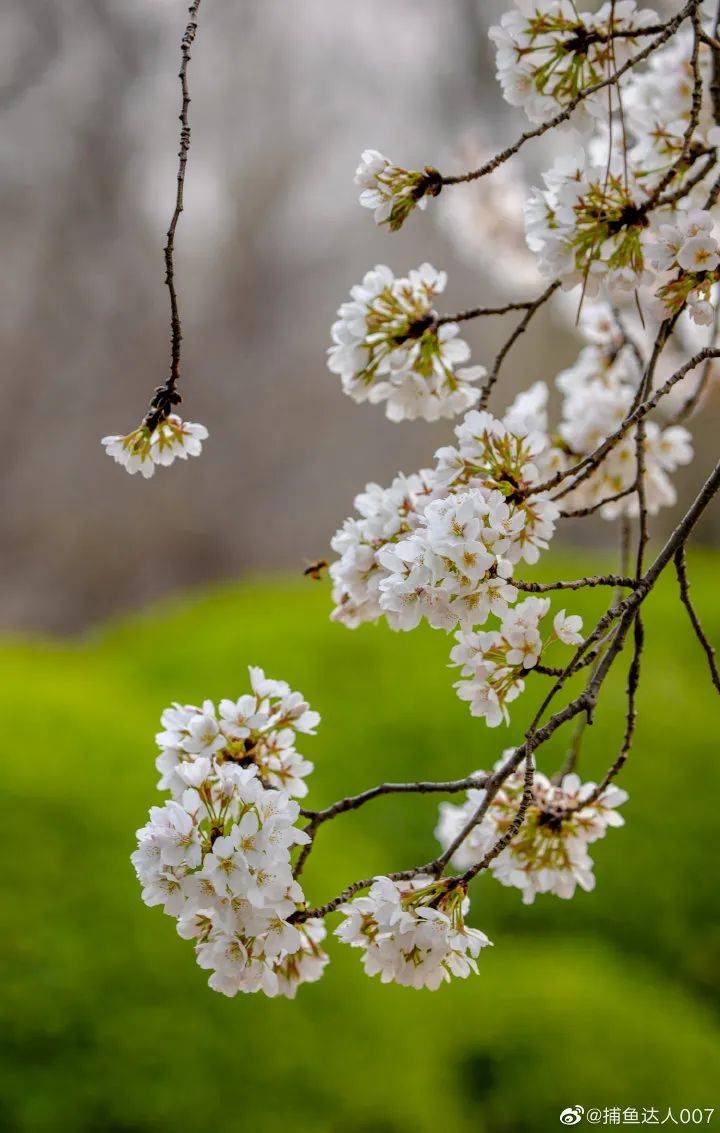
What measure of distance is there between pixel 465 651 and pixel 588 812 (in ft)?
0.43

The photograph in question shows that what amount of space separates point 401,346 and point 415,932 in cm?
37

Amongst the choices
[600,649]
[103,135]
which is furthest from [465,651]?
[103,135]

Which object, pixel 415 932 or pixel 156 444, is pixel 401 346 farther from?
pixel 415 932

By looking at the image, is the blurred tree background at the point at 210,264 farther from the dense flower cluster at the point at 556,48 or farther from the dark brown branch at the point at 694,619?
the dark brown branch at the point at 694,619

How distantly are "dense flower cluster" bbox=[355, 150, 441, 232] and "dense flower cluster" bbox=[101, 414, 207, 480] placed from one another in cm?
16

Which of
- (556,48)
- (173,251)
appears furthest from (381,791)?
(556,48)

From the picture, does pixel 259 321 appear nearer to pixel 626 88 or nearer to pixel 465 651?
pixel 626 88

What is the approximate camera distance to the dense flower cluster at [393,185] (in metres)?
0.58

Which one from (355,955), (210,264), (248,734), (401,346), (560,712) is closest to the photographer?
(560,712)

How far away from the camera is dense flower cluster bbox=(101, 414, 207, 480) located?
562mm

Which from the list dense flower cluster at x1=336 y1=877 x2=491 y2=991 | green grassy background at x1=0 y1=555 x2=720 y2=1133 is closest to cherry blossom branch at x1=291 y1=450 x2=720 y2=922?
dense flower cluster at x1=336 y1=877 x2=491 y2=991

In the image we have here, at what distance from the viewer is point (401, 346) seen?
0.67 metres

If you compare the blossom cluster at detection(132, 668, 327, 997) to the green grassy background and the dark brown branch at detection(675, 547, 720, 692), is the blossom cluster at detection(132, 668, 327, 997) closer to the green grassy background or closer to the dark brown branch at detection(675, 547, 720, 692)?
the dark brown branch at detection(675, 547, 720, 692)

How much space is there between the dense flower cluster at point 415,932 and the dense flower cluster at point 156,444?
255mm
